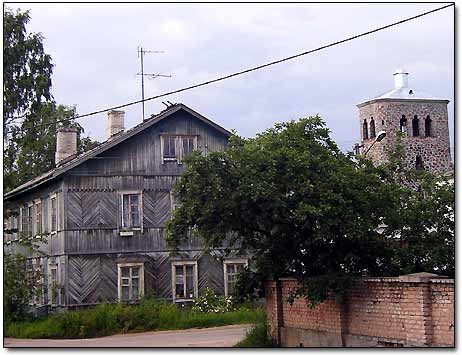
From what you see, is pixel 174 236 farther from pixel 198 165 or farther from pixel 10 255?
pixel 10 255

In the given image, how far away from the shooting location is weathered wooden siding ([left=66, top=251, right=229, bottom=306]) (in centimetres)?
2316

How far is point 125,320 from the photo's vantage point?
21.8 metres

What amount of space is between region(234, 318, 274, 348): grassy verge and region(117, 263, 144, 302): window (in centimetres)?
744

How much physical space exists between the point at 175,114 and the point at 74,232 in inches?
163

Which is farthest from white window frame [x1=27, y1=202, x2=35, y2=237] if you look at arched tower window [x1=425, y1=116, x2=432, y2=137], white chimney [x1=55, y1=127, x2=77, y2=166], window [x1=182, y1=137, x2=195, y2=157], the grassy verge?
arched tower window [x1=425, y1=116, x2=432, y2=137]

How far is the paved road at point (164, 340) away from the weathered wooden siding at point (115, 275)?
8.27 ft

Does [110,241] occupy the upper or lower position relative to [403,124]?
lower

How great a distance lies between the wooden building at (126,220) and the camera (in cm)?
2323

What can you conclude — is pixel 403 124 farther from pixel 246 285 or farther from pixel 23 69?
pixel 246 285

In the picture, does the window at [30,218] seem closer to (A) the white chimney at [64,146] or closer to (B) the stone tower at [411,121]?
(A) the white chimney at [64,146]

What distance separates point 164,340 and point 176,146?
258 inches

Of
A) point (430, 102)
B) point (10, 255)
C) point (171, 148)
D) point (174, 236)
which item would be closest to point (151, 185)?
point (171, 148)

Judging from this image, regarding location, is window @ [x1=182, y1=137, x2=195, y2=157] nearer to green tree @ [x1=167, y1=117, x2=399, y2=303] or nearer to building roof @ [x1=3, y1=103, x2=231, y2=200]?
building roof @ [x1=3, y1=103, x2=231, y2=200]

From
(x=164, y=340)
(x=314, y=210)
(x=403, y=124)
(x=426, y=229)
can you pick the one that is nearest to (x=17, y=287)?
(x=164, y=340)
